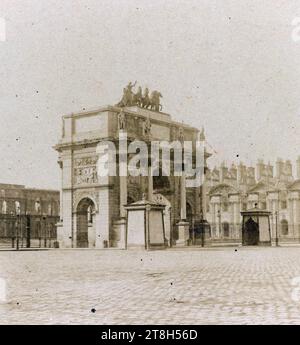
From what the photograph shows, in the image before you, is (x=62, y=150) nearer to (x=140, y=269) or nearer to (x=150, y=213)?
(x=150, y=213)

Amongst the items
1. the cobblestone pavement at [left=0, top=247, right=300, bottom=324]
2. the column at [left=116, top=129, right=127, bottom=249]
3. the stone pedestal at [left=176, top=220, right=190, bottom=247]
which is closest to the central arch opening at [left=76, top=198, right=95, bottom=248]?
the column at [left=116, top=129, right=127, bottom=249]

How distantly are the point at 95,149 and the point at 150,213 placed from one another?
10.3 metres

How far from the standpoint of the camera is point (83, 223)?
129ft

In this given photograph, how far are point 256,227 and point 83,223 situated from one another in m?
11.1

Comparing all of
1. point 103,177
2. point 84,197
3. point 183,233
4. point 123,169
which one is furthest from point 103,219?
point 183,233

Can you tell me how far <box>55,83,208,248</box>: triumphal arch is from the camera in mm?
36969

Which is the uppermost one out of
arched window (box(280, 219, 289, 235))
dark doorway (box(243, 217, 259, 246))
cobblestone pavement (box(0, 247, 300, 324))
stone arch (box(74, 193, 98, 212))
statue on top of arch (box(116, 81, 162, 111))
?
statue on top of arch (box(116, 81, 162, 111))

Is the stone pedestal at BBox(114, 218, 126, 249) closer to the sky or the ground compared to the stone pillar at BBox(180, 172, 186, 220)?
closer to the ground

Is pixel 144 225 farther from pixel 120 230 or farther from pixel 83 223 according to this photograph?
pixel 83 223

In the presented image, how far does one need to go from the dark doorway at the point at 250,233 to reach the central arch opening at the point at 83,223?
31.5ft

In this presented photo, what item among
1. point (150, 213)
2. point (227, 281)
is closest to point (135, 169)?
point (150, 213)

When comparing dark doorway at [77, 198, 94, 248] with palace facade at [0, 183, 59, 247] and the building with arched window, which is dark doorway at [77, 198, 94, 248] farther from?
palace facade at [0, 183, 59, 247]

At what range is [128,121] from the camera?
3809cm

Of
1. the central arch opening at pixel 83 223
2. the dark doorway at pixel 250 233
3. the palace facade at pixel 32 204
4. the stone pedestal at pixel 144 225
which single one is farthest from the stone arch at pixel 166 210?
the palace facade at pixel 32 204
